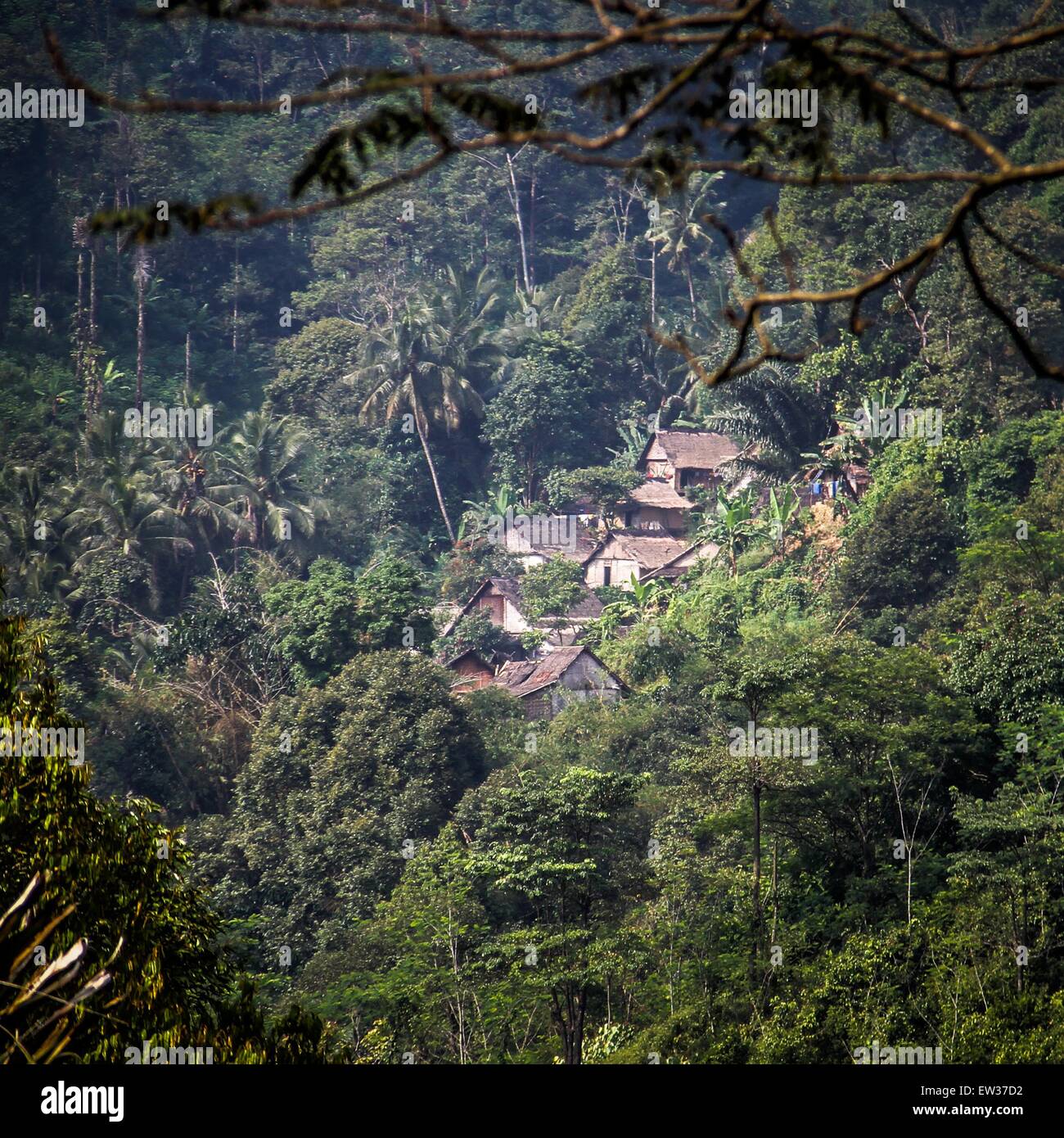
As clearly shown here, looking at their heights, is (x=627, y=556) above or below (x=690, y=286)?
below

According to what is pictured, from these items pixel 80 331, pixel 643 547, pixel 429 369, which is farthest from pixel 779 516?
pixel 80 331

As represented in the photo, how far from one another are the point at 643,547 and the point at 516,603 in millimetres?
4758

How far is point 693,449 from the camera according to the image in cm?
4700

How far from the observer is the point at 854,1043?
1528 centimetres

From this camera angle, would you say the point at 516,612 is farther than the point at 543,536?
No

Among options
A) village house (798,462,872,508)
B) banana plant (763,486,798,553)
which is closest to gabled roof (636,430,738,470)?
village house (798,462,872,508)

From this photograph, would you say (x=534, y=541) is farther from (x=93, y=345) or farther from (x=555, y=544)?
(x=93, y=345)

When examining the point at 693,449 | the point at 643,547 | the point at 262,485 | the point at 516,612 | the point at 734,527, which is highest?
the point at 693,449

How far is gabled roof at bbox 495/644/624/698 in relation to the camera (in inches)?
1321

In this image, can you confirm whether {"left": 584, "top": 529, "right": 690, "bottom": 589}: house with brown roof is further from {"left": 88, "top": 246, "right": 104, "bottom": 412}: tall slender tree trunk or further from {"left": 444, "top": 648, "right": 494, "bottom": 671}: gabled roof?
{"left": 88, "top": 246, "right": 104, "bottom": 412}: tall slender tree trunk

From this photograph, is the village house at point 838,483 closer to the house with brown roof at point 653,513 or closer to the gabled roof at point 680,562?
the gabled roof at point 680,562

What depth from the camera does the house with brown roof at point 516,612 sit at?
3906 centimetres

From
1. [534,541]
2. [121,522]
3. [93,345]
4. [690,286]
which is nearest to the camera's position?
[121,522]

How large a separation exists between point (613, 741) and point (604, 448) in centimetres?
2265
